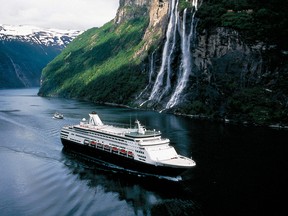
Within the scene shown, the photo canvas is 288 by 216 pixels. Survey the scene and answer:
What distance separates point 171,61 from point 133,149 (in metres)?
97.5

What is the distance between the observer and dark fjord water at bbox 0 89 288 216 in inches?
1991

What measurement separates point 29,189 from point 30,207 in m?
7.05

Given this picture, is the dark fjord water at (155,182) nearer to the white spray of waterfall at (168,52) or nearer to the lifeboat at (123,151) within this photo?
the lifeboat at (123,151)

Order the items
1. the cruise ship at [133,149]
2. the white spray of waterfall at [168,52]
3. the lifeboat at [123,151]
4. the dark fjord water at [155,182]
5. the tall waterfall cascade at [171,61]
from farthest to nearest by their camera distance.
→ 1. the white spray of waterfall at [168,52]
2. the tall waterfall cascade at [171,61]
3. the lifeboat at [123,151]
4. the cruise ship at [133,149]
5. the dark fjord water at [155,182]

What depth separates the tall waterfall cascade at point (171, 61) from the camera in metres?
150

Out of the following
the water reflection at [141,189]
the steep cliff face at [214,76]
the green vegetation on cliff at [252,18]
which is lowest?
the water reflection at [141,189]

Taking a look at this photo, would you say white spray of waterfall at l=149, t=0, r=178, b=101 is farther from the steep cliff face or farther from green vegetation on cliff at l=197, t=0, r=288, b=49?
green vegetation on cliff at l=197, t=0, r=288, b=49

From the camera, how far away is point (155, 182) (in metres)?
61.1

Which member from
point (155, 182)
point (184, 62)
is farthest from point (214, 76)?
point (155, 182)

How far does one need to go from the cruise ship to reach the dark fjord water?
82.7 inches

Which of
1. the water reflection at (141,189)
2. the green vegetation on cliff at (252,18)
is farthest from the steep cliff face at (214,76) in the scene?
the water reflection at (141,189)

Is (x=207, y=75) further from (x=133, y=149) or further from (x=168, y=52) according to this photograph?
(x=133, y=149)

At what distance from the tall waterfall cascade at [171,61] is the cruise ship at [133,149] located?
70.3 meters


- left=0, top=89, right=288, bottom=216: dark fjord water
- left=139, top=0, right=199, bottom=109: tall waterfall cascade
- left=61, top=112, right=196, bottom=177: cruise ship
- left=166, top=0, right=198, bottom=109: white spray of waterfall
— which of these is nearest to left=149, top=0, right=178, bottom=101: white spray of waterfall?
left=139, top=0, right=199, bottom=109: tall waterfall cascade
